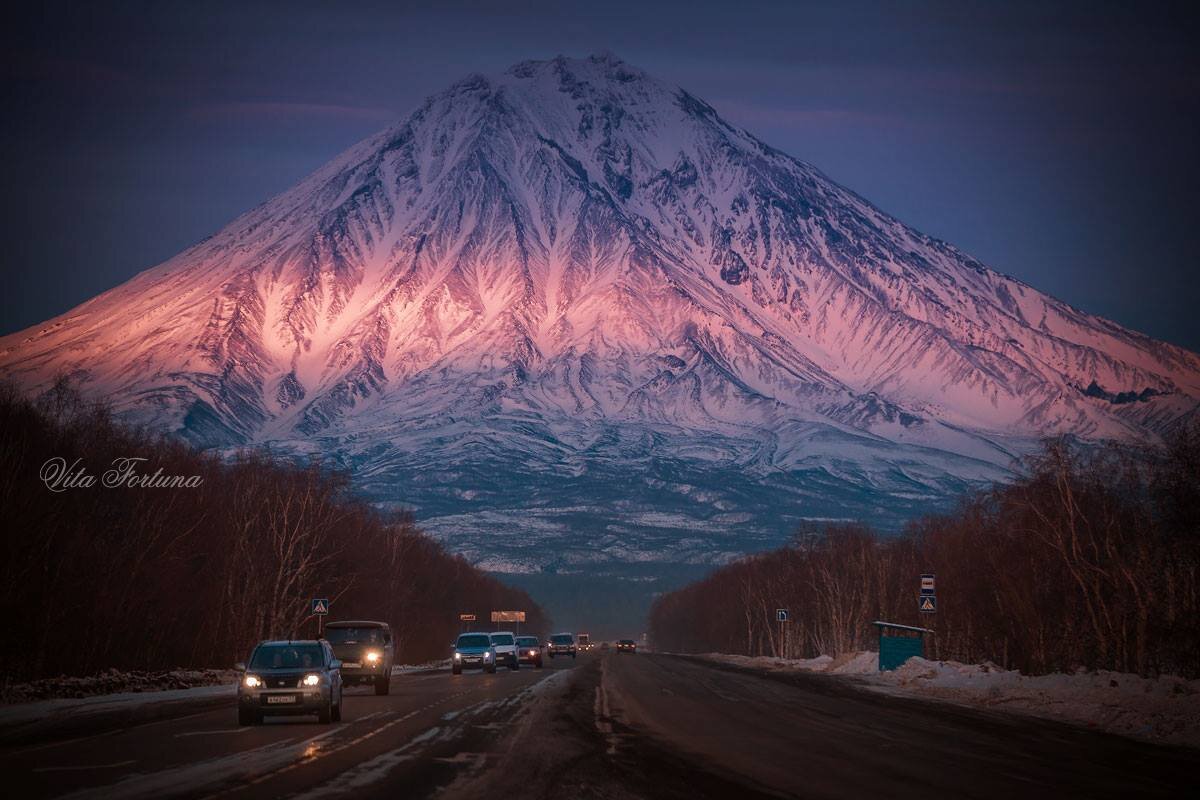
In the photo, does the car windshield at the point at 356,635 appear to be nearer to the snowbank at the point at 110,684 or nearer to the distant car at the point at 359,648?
the distant car at the point at 359,648

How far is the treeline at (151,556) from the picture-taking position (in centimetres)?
4191

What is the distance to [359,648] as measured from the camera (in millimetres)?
45625

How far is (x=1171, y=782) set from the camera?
810 inches

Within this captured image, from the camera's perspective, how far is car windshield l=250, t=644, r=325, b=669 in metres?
Answer: 30.5

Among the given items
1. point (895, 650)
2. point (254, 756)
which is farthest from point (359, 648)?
point (895, 650)

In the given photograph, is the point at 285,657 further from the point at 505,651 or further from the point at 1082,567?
the point at 505,651

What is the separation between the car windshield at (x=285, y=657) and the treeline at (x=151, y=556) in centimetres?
1189

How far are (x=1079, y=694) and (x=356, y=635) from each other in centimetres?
2267

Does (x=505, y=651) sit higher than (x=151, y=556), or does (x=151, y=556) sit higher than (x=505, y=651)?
(x=151, y=556)

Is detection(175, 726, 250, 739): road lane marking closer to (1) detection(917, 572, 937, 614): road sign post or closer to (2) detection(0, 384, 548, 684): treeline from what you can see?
(2) detection(0, 384, 548, 684): treeline

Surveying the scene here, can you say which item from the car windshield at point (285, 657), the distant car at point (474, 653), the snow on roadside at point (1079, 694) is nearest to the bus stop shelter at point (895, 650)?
the snow on roadside at point (1079, 694)

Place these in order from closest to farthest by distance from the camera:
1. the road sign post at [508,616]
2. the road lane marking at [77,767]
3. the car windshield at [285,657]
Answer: the road lane marking at [77,767] < the car windshield at [285,657] < the road sign post at [508,616]

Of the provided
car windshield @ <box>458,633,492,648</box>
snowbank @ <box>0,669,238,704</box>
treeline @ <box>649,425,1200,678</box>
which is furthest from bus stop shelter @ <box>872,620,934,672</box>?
snowbank @ <box>0,669,238,704</box>

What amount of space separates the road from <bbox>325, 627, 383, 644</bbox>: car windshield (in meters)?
8.50
